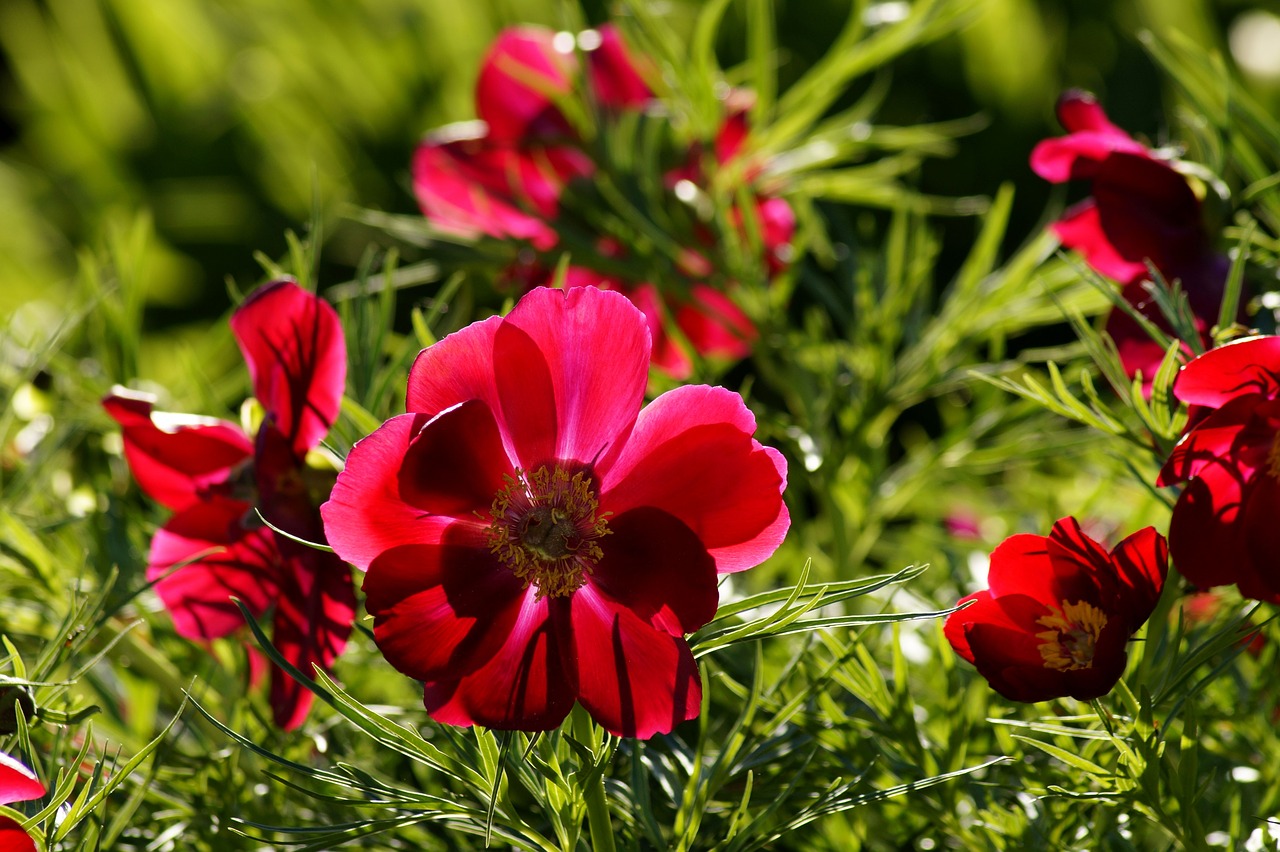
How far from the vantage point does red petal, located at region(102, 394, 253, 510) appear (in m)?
0.33

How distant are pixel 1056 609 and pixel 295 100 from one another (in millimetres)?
1842

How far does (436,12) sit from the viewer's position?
182 cm

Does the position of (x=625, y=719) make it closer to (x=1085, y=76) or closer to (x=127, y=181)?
(x=1085, y=76)

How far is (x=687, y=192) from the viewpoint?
50 centimetres

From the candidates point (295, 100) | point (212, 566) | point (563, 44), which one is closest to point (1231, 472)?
point (212, 566)

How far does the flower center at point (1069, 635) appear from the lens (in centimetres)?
24

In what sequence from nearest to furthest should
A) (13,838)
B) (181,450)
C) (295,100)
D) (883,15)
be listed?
(13,838) → (181,450) → (883,15) → (295,100)

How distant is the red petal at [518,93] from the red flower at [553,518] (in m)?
A: 0.27

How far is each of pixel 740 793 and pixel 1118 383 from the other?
5.7 inches

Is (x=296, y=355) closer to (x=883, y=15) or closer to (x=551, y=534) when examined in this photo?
(x=551, y=534)

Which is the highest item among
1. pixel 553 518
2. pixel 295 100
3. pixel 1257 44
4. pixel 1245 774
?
pixel 553 518

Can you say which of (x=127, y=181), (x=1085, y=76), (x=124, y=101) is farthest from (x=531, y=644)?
(x=124, y=101)

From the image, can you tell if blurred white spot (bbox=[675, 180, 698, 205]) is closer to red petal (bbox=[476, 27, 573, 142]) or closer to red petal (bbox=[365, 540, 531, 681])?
red petal (bbox=[476, 27, 573, 142])

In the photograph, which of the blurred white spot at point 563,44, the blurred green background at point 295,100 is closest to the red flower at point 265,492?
the blurred white spot at point 563,44
